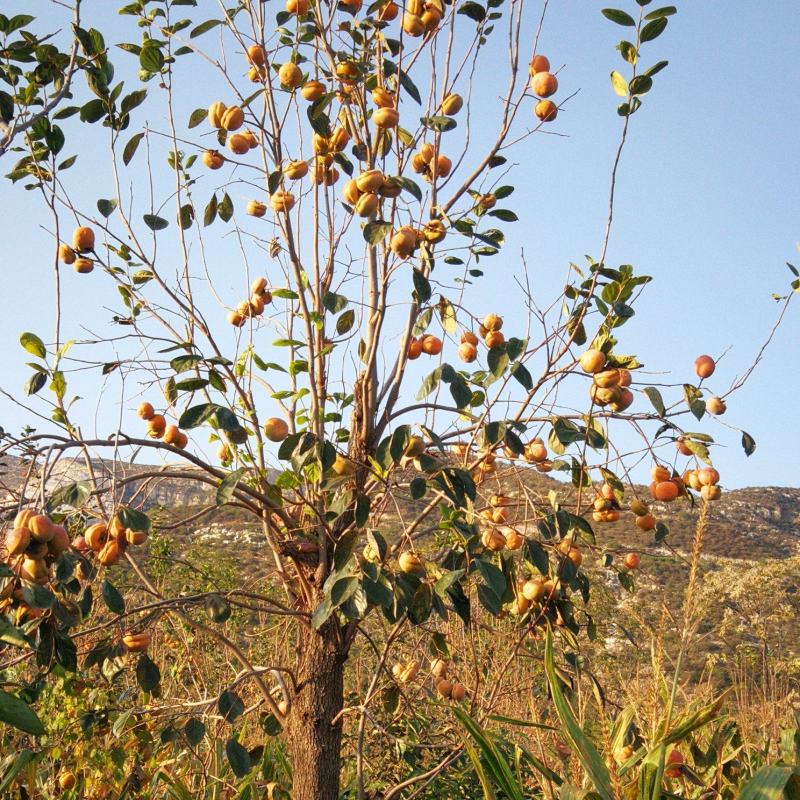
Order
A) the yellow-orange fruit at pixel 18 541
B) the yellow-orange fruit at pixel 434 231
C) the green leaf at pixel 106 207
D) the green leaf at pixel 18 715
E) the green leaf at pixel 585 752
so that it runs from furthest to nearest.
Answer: the green leaf at pixel 106 207 → the yellow-orange fruit at pixel 434 231 → the green leaf at pixel 585 752 → the yellow-orange fruit at pixel 18 541 → the green leaf at pixel 18 715

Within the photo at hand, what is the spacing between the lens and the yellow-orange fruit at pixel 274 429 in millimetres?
1799

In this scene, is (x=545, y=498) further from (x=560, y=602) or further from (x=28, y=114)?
(x=28, y=114)

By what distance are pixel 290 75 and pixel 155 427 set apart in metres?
0.91

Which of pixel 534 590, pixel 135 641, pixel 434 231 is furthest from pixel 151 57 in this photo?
pixel 534 590

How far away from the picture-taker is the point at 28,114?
6.09 feet

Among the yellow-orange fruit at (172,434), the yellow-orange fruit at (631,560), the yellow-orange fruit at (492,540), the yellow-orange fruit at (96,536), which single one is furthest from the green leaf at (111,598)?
the yellow-orange fruit at (631,560)

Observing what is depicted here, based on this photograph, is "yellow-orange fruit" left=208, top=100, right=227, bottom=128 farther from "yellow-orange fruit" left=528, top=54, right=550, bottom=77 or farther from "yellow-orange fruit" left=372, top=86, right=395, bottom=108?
"yellow-orange fruit" left=528, top=54, right=550, bottom=77

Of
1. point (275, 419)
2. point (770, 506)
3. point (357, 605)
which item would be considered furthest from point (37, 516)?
point (770, 506)

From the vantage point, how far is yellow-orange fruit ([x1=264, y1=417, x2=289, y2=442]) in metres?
1.80

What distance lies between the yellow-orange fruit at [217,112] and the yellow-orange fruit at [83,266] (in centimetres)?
48

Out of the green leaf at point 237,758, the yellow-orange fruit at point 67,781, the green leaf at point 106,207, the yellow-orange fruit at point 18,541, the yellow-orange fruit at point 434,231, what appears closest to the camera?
the yellow-orange fruit at point 18,541

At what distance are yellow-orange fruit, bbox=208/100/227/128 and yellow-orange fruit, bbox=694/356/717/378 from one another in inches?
51.3

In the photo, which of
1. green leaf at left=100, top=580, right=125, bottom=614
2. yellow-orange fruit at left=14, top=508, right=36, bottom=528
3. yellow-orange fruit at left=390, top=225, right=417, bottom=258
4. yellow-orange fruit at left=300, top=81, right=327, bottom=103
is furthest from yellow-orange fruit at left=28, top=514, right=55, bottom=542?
yellow-orange fruit at left=300, top=81, right=327, bottom=103

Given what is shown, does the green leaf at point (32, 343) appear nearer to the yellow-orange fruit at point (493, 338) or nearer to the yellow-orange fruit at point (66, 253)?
the yellow-orange fruit at point (66, 253)
